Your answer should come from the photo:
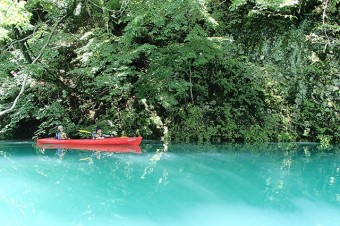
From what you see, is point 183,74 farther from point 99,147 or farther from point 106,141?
point 99,147

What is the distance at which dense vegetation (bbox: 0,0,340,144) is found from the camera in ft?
39.9

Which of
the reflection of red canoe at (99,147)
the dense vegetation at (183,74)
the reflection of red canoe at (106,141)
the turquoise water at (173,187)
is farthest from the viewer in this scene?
the dense vegetation at (183,74)

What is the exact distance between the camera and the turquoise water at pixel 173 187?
5.04 meters

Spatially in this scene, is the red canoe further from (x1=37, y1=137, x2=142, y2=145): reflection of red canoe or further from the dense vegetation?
the dense vegetation

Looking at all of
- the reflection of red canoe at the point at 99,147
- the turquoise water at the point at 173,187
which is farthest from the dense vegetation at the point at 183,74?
the turquoise water at the point at 173,187

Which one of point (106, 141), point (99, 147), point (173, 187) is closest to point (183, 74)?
point (106, 141)

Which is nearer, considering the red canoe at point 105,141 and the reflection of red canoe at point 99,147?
the red canoe at point 105,141

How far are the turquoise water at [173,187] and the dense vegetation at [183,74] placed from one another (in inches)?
84.2

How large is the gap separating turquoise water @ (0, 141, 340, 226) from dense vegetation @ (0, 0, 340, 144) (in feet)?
7.02

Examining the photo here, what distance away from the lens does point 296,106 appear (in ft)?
42.8

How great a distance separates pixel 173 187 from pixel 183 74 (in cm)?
709

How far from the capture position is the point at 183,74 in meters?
13.2

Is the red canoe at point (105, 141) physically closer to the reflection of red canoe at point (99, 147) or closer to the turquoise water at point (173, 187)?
the reflection of red canoe at point (99, 147)

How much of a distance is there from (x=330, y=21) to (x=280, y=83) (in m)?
2.98
